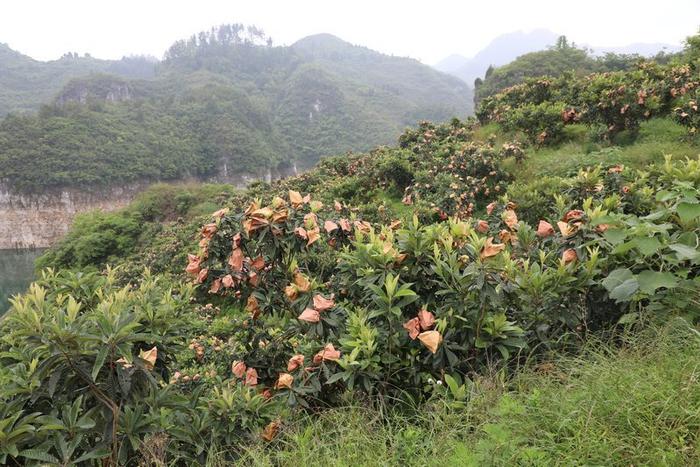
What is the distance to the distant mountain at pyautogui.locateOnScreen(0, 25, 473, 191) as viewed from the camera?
4312 centimetres

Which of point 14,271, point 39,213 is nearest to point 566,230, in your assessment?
point 14,271

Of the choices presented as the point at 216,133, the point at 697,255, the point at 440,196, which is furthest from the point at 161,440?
the point at 216,133

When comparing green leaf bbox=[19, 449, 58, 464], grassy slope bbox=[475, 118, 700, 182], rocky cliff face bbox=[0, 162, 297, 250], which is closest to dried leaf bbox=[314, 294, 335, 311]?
green leaf bbox=[19, 449, 58, 464]

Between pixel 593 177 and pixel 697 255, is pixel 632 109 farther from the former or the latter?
A: pixel 697 255

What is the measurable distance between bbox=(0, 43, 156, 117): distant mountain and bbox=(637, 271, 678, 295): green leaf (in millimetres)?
89370

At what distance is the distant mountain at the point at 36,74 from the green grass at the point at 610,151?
86636 mm

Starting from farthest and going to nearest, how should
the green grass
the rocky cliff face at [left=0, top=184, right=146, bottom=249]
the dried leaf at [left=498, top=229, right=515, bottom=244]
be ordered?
the rocky cliff face at [left=0, top=184, right=146, bottom=249]
the green grass
the dried leaf at [left=498, top=229, right=515, bottom=244]

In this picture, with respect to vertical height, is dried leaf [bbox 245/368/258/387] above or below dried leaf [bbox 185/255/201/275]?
below

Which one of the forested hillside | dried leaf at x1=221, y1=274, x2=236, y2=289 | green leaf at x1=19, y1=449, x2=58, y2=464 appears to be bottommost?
green leaf at x1=19, y1=449, x2=58, y2=464

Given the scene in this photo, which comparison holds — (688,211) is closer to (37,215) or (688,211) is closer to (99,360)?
(99,360)

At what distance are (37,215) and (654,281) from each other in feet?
162

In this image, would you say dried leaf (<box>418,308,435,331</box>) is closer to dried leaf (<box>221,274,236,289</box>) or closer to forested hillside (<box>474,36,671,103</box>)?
dried leaf (<box>221,274,236,289</box>)

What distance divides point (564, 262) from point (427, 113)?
7738cm

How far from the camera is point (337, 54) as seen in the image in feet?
479
